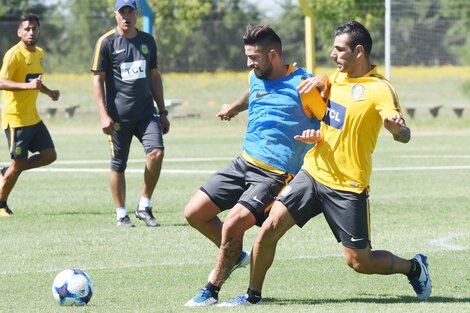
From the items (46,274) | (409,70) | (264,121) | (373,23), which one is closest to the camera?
(264,121)

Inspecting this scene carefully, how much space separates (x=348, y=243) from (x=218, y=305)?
39.7 inches

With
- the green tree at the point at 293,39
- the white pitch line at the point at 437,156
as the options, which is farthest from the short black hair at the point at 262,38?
the green tree at the point at 293,39

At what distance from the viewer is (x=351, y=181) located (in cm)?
745

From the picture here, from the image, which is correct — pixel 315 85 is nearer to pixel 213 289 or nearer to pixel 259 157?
pixel 259 157

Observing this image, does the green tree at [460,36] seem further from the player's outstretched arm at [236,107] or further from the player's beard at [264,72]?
the player's beard at [264,72]

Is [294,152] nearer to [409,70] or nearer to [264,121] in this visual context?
[264,121]

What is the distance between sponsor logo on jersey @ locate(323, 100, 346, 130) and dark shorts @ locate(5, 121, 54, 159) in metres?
6.35

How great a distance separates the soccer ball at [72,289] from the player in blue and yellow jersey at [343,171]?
1000 millimetres

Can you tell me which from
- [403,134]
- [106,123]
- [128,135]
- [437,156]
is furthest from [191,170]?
[403,134]

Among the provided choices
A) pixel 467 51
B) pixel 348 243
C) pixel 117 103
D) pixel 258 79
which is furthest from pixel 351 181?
pixel 467 51

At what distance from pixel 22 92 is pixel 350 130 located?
266 inches

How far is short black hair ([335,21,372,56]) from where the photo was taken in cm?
738

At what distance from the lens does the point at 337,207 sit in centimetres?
746

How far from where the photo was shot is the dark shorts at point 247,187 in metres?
7.70
